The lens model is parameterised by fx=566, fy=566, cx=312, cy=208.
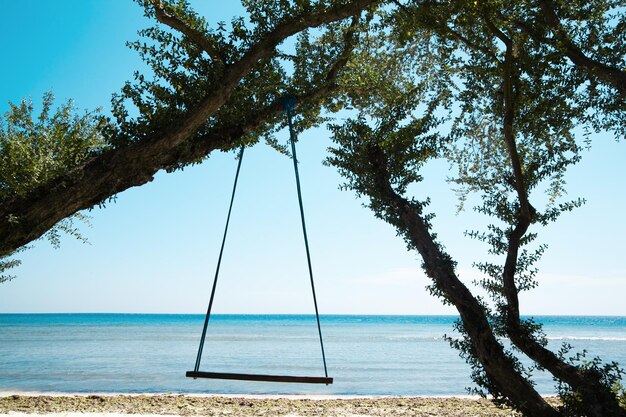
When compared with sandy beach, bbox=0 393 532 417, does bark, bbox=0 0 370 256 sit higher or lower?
higher

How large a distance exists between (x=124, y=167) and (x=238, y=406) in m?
7.49

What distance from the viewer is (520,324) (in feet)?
A: 23.4

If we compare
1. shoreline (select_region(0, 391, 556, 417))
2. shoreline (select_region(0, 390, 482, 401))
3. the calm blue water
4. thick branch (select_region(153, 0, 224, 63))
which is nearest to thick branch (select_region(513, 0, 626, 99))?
thick branch (select_region(153, 0, 224, 63))

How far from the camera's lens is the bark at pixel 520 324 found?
21.3ft

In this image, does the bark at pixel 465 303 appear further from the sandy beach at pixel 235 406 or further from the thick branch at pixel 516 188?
the sandy beach at pixel 235 406

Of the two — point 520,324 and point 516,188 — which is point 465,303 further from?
point 516,188

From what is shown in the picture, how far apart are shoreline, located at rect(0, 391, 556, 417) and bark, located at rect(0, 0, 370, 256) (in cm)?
602

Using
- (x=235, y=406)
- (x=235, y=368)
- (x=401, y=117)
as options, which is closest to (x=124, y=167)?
(x=401, y=117)

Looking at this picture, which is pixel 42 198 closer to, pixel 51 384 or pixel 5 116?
pixel 5 116

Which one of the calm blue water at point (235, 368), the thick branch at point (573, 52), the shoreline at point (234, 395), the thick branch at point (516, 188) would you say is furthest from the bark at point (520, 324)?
the calm blue water at point (235, 368)

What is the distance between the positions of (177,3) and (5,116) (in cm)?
342

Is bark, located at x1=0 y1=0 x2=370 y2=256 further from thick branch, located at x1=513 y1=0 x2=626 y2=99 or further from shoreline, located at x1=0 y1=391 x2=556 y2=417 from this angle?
shoreline, located at x1=0 y1=391 x2=556 y2=417

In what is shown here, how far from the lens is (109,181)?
650cm

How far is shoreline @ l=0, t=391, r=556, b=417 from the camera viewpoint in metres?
11.2
